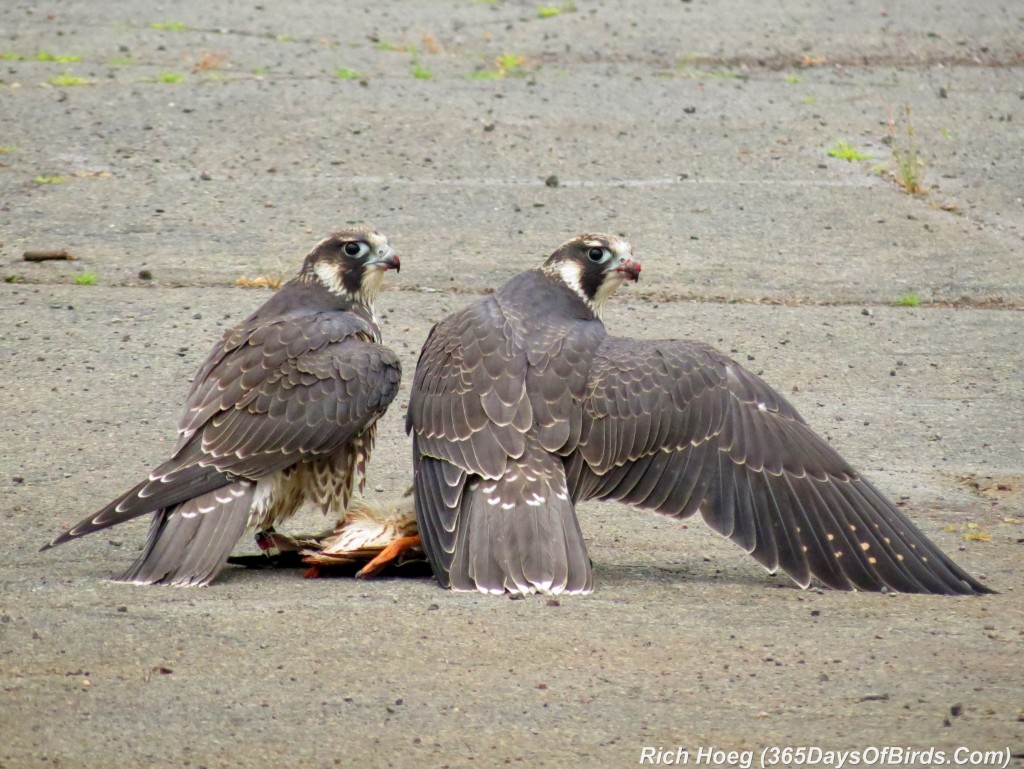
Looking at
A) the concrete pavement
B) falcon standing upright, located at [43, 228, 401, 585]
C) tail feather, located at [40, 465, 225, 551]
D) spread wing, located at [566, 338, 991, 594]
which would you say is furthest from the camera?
spread wing, located at [566, 338, 991, 594]

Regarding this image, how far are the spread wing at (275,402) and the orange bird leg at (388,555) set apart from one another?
0.44 meters

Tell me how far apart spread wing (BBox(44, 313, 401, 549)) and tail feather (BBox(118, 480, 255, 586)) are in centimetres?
5

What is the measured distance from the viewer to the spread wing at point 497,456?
5051 millimetres

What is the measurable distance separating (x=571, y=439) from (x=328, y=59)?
315 inches

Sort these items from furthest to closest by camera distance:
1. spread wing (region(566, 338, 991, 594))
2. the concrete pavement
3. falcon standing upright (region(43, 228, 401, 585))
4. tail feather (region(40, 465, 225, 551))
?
1. spread wing (region(566, 338, 991, 594))
2. falcon standing upright (region(43, 228, 401, 585))
3. tail feather (region(40, 465, 225, 551))
4. the concrete pavement

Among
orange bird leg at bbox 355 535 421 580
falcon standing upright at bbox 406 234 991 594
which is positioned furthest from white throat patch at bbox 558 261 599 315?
orange bird leg at bbox 355 535 421 580

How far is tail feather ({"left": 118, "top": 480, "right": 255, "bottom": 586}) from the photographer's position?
16.6 feet

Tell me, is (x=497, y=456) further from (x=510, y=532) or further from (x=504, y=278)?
(x=504, y=278)

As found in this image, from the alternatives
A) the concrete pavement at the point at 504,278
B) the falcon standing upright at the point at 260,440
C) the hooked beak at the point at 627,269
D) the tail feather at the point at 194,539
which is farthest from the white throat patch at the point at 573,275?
the tail feather at the point at 194,539

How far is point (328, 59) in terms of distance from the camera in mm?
12594

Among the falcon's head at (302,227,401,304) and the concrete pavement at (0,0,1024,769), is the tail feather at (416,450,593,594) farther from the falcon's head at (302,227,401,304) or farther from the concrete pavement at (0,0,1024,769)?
the falcon's head at (302,227,401,304)

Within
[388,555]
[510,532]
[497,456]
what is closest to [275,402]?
[388,555]

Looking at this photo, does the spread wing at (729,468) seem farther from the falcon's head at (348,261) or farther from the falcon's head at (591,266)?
the falcon's head at (348,261)

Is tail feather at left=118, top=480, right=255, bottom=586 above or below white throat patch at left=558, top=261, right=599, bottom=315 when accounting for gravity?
below
